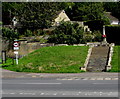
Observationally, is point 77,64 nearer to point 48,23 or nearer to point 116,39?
point 116,39

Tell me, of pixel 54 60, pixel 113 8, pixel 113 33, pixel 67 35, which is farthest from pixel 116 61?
pixel 113 8

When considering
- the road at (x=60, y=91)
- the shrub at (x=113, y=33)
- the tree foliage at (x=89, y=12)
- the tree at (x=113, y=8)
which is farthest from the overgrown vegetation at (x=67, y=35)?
the tree at (x=113, y=8)

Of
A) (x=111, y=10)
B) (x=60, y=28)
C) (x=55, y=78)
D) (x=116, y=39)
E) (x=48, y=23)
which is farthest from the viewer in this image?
(x=111, y=10)

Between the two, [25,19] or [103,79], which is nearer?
[103,79]

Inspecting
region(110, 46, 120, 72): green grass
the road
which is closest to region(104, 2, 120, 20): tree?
region(110, 46, 120, 72): green grass

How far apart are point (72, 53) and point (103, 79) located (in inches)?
482

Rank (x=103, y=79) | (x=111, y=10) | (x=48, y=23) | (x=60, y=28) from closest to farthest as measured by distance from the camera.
Result: (x=103, y=79) → (x=60, y=28) → (x=48, y=23) → (x=111, y=10)

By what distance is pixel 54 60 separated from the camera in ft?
121

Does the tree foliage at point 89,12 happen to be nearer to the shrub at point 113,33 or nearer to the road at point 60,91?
the shrub at point 113,33

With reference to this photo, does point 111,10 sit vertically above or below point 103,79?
above

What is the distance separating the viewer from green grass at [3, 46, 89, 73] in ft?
111

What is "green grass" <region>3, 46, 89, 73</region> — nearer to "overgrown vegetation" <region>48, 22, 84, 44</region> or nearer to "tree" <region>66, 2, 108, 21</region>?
"overgrown vegetation" <region>48, 22, 84, 44</region>

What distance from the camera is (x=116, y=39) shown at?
172 feet

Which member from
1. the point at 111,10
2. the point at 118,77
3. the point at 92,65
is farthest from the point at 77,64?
the point at 111,10
